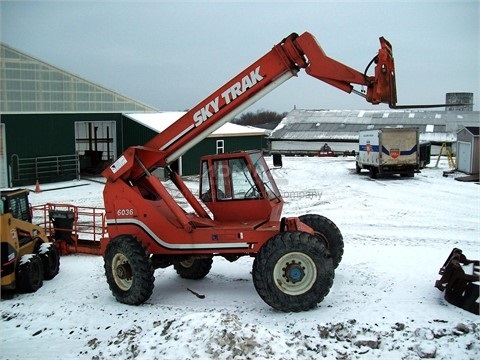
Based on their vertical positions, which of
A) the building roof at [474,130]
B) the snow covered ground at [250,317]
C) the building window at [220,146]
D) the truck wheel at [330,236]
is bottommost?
the snow covered ground at [250,317]

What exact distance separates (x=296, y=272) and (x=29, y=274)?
5.40 metres

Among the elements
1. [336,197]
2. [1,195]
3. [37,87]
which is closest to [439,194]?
[336,197]

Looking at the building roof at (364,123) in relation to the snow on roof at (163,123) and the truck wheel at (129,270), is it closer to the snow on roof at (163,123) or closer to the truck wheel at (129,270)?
the snow on roof at (163,123)

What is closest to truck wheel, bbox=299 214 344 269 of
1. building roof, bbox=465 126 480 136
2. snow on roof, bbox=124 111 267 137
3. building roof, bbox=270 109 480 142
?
snow on roof, bbox=124 111 267 137

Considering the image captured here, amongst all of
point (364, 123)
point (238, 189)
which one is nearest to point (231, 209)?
point (238, 189)

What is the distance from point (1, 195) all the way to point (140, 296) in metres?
4.58

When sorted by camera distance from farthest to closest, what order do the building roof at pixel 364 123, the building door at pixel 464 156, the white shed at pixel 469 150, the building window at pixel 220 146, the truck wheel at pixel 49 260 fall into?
the building roof at pixel 364 123 → the building window at pixel 220 146 → the building door at pixel 464 156 → the white shed at pixel 469 150 → the truck wheel at pixel 49 260

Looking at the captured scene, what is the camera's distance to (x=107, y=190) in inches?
357

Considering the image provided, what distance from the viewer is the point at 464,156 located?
28000 mm

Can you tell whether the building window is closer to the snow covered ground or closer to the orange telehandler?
the snow covered ground

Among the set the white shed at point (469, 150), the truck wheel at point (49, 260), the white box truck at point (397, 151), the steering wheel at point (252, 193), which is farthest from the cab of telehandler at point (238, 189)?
the white shed at point (469, 150)

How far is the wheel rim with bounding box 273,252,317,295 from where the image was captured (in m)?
7.71

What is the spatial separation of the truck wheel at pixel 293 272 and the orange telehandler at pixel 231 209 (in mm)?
16

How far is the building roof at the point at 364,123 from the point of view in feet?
167
